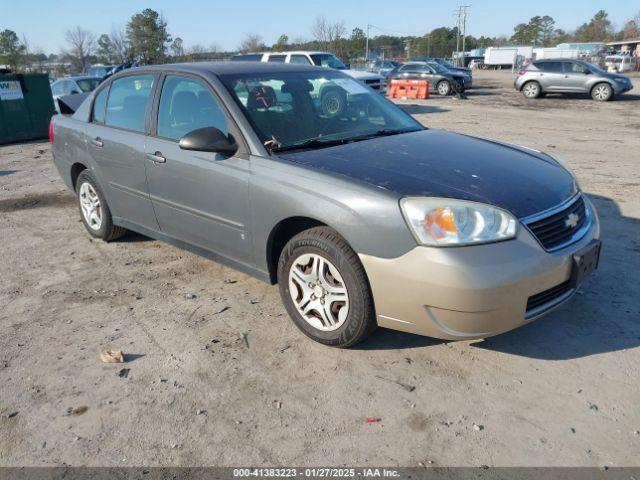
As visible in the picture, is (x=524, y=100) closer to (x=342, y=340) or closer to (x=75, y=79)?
(x=75, y=79)

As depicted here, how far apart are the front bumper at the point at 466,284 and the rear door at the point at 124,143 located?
2363mm

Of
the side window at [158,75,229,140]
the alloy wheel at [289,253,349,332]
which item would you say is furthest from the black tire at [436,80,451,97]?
the alloy wheel at [289,253,349,332]

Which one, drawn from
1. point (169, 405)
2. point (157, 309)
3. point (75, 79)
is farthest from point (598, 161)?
point (75, 79)

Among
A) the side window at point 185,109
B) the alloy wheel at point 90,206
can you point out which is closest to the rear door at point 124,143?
the side window at point 185,109

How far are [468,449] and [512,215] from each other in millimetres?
1213

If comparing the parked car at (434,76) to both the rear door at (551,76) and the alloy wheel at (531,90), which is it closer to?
the alloy wheel at (531,90)

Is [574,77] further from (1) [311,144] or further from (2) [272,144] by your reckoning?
(2) [272,144]

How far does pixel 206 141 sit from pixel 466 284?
73.5 inches

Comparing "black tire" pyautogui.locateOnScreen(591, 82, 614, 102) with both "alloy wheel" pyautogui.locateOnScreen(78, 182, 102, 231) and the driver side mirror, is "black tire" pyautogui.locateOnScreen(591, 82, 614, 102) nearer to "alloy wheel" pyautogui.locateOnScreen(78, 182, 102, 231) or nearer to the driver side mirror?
"alloy wheel" pyautogui.locateOnScreen(78, 182, 102, 231)

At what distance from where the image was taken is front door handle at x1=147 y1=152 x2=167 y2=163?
4168 mm

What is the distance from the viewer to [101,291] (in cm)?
440

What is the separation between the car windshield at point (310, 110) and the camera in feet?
12.3

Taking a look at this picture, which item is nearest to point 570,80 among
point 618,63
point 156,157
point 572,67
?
point 572,67

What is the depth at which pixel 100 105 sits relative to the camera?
5.11 m
